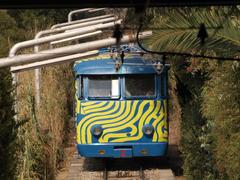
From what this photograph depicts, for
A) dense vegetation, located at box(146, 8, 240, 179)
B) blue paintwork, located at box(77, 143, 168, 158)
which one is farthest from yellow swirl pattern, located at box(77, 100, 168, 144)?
dense vegetation, located at box(146, 8, 240, 179)

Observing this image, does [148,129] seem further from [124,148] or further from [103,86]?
[103,86]

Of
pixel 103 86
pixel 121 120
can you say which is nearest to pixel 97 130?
pixel 121 120

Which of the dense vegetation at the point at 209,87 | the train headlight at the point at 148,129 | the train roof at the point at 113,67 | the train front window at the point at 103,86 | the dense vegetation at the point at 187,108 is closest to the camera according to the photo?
the dense vegetation at the point at 209,87

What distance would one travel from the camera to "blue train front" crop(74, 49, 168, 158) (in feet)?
51.7

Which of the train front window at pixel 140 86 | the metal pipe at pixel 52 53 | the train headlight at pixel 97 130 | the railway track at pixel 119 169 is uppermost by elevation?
the metal pipe at pixel 52 53

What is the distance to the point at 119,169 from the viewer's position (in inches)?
669

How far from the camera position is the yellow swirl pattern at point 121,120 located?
51.7 feet

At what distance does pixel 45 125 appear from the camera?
17.0m

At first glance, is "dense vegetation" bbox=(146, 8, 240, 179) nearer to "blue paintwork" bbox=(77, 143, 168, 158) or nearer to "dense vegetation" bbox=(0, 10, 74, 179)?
"blue paintwork" bbox=(77, 143, 168, 158)

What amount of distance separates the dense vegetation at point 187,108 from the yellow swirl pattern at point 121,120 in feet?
2.69

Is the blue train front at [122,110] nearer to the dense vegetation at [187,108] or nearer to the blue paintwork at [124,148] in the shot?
the blue paintwork at [124,148]

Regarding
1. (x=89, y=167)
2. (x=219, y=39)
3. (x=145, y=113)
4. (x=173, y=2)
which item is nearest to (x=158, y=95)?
(x=145, y=113)

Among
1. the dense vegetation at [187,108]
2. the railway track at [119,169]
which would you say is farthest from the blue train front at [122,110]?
the dense vegetation at [187,108]

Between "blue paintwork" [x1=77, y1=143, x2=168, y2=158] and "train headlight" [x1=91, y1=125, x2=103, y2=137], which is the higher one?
"train headlight" [x1=91, y1=125, x2=103, y2=137]
